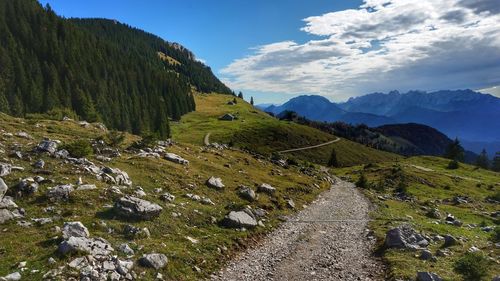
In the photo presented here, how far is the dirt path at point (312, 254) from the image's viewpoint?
22438 mm

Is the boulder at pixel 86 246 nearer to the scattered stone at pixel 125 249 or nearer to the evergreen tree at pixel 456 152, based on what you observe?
the scattered stone at pixel 125 249

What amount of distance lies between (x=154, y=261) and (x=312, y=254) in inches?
478

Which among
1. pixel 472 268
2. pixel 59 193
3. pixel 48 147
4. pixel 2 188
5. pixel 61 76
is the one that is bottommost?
pixel 472 268

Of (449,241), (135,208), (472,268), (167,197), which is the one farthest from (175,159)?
(472,268)

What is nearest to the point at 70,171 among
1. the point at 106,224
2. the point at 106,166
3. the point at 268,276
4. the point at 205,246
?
the point at 106,166

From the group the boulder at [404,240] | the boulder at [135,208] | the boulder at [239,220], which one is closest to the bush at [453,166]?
the boulder at [404,240]

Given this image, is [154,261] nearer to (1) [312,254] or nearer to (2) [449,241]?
(1) [312,254]

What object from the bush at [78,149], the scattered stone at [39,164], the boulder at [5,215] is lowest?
the boulder at [5,215]

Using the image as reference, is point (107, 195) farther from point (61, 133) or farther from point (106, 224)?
point (61, 133)

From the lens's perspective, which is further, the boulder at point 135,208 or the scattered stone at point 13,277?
the boulder at point 135,208

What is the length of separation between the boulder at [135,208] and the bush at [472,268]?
1985 centimetres

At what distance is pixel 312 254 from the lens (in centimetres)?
2670

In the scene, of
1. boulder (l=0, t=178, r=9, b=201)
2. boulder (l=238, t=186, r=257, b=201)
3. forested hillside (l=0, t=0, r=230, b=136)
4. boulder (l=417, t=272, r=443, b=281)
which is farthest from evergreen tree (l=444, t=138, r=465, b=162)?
boulder (l=0, t=178, r=9, b=201)

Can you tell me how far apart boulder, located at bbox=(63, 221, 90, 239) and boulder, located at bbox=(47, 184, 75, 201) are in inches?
187
